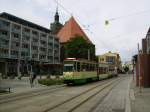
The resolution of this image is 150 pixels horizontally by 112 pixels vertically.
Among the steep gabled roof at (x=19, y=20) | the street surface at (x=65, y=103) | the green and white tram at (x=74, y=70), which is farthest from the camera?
the steep gabled roof at (x=19, y=20)

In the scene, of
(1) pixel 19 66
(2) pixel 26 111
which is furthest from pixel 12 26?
(2) pixel 26 111

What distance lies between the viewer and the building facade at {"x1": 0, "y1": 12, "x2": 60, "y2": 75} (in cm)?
7419

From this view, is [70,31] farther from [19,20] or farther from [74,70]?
[74,70]

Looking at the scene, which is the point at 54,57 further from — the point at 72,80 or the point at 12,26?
the point at 72,80

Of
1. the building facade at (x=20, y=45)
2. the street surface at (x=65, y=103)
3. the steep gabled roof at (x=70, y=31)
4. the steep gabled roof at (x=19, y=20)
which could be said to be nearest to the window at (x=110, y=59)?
the steep gabled roof at (x=70, y=31)

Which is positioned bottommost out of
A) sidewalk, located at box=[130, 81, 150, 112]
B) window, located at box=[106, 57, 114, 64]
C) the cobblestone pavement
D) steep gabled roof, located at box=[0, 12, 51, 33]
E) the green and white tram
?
the cobblestone pavement

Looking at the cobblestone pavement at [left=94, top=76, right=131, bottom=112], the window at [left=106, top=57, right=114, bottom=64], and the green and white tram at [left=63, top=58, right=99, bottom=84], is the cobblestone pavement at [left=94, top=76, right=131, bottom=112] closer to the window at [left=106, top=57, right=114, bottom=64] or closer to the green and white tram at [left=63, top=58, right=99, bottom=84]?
the green and white tram at [left=63, top=58, right=99, bottom=84]

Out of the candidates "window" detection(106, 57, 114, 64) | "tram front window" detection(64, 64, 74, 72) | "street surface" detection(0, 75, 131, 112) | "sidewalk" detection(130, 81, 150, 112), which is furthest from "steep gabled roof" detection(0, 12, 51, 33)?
"sidewalk" detection(130, 81, 150, 112)

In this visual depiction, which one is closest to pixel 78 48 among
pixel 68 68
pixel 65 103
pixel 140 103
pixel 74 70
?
pixel 68 68

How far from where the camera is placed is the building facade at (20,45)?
74188mm

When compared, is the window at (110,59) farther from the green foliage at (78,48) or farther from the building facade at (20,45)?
the green foliage at (78,48)

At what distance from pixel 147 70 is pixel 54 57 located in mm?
79389

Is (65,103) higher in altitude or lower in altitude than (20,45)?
lower

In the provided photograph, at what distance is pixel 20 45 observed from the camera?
81.4 meters
